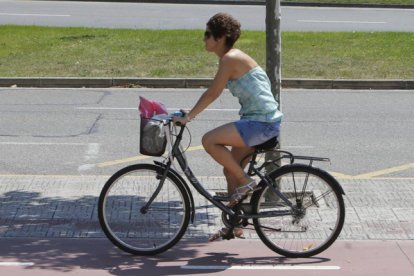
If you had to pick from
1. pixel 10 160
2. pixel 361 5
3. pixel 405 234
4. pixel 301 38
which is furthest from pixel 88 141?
pixel 361 5

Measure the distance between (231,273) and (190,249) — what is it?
0.69m

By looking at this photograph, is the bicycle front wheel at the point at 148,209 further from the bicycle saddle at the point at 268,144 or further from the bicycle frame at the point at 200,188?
the bicycle saddle at the point at 268,144

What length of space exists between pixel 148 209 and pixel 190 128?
560cm

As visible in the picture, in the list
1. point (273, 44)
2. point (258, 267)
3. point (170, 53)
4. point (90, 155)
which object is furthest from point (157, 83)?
point (258, 267)

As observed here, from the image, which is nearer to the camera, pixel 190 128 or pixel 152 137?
pixel 152 137

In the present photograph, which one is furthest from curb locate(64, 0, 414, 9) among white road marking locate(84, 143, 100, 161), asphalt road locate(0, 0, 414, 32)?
white road marking locate(84, 143, 100, 161)

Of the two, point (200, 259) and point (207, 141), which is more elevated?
point (207, 141)

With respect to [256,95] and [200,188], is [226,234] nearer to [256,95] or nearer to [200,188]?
[200,188]

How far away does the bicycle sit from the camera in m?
7.04

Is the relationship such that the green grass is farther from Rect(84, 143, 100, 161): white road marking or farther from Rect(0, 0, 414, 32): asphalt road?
Rect(84, 143, 100, 161): white road marking

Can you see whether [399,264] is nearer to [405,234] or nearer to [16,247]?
[405,234]

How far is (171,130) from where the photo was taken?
23.3ft

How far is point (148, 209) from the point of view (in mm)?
7340

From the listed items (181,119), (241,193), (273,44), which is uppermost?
(273,44)
